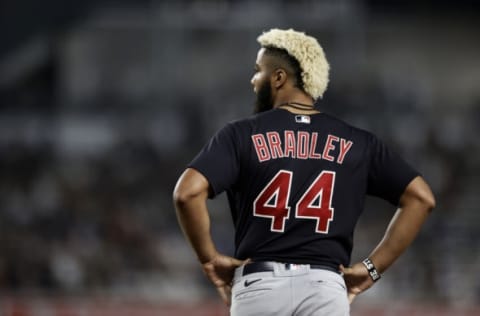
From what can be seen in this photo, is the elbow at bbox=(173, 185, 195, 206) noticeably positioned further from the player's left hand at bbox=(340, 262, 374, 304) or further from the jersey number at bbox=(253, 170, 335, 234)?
the player's left hand at bbox=(340, 262, 374, 304)

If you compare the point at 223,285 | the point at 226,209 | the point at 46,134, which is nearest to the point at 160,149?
the point at 226,209

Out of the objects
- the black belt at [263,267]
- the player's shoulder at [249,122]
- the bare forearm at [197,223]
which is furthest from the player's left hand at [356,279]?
the player's shoulder at [249,122]

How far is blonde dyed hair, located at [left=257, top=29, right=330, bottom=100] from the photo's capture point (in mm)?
4578

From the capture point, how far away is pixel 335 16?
19516mm

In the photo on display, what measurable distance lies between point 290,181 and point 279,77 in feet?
1.54

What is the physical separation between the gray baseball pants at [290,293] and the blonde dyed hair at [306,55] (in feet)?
2.44

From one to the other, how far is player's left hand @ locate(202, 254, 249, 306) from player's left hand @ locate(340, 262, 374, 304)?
0.44 m

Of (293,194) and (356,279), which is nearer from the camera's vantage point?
(293,194)

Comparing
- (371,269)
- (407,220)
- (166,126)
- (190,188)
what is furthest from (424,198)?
(166,126)

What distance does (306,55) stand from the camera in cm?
458

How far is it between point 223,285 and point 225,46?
16426 millimetres

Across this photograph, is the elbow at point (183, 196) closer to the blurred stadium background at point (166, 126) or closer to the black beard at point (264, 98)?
the black beard at point (264, 98)

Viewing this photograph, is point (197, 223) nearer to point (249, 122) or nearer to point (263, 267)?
point (263, 267)

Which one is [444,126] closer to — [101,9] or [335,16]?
[335,16]
